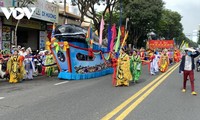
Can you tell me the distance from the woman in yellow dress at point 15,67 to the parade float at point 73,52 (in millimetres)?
1716

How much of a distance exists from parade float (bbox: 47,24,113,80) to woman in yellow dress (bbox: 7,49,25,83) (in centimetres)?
172

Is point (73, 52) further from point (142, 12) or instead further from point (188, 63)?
point (142, 12)

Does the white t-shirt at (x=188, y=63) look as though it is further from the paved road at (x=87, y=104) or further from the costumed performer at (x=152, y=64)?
the costumed performer at (x=152, y=64)

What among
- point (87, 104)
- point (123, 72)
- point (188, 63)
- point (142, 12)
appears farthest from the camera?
point (142, 12)

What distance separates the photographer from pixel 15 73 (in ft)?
47.4

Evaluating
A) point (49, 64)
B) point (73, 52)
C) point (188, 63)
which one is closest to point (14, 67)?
point (73, 52)

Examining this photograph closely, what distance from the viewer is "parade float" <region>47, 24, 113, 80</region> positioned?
15.4 meters

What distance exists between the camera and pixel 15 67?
14.4 metres

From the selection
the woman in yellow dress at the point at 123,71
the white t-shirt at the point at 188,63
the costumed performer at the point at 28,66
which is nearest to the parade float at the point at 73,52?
the costumed performer at the point at 28,66

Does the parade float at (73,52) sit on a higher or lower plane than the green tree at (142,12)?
lower

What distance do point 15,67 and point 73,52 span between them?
8.95ft

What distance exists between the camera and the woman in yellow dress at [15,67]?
14.4 m

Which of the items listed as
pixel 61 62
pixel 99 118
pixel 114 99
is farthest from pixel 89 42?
pixel 99 118

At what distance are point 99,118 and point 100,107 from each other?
4.08ft
